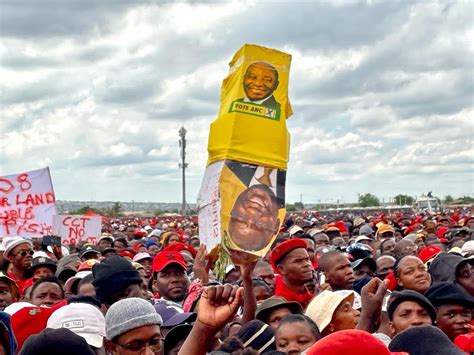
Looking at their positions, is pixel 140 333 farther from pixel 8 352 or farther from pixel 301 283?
pixel 301 283

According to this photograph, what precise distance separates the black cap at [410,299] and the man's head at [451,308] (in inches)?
11.4

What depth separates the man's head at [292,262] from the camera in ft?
21.7

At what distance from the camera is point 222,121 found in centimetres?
607

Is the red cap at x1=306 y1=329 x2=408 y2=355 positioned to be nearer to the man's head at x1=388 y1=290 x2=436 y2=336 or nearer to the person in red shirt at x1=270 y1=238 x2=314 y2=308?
the man's head at x1=388 y1=290 x2=436 y2=336

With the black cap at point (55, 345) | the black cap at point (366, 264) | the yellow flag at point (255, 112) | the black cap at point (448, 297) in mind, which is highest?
the yellow flag at point (255, 112)

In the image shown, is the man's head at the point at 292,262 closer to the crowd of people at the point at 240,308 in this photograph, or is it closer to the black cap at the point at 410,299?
the crowd of people at the point at 240,308

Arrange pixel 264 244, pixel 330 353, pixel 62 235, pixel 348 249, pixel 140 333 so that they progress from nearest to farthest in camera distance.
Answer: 1. pixel 330 353
2. pixel 140 333
3. pixel 264 244
4. pixel 348 249
5. pixel 62 235

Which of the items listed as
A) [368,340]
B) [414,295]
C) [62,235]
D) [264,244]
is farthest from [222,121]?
[62,235]

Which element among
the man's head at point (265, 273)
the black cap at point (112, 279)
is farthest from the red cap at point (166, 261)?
the black cap at point (112, 279)

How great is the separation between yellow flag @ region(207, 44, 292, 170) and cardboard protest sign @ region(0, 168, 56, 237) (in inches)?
245

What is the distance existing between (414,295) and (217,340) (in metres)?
1.44

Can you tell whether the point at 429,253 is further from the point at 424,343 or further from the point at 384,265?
the point at 424,343

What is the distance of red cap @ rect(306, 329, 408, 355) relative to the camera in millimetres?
2336

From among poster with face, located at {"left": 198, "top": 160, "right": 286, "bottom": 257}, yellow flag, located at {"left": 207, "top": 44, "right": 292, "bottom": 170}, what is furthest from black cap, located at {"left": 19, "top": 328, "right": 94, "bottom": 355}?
yellow flag, located at {"left": 207, "top": 44, "right": 292, "bottom": 170}
